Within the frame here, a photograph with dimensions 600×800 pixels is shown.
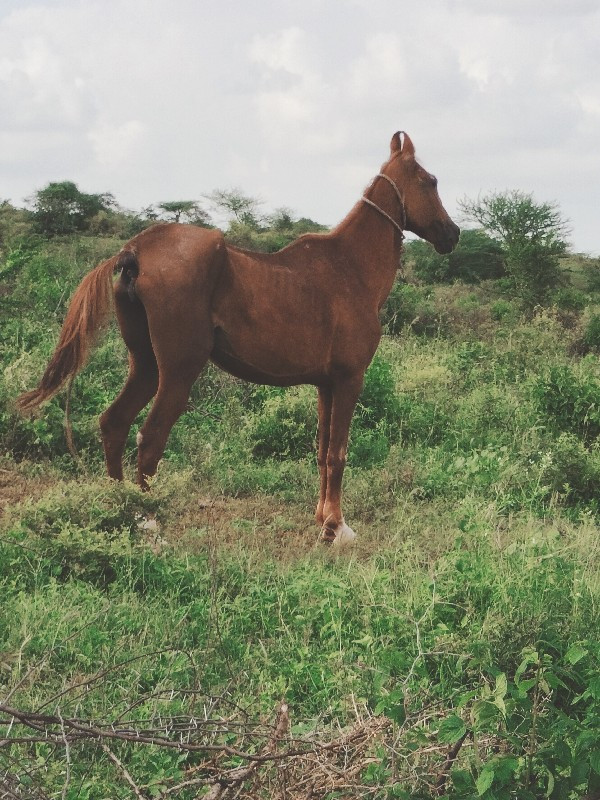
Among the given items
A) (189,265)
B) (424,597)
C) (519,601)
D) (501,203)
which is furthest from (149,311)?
(501,203)

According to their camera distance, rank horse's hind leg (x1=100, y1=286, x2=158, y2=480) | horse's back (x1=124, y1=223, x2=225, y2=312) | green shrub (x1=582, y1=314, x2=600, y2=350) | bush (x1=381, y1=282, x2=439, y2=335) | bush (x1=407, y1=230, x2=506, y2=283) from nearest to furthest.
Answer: horse's back (x1=124, y1=223, x2=225, y2=312) → horse's hind leg (x1=100, y1=286, x2=158, y2=480) → bush (x1=381, y1=282, x2=439, y2=335) → green shrub (x1=582, y1=314, x2=600, y2=350) → bush (x1=407, y1=230, x2=506, y2=283)

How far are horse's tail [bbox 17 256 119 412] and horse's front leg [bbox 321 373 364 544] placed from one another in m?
1.54

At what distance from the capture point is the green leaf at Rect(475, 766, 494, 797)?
245 centimetres

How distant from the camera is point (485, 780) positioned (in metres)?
2.47

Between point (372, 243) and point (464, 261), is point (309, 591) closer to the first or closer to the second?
point (372, 243)

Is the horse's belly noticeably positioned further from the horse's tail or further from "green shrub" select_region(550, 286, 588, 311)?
"green shrub" select_region(550, 286, 588, 311)

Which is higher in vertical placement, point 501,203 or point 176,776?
point 501,203

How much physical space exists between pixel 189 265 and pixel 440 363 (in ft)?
18.9

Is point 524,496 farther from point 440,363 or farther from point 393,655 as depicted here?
point 440,363

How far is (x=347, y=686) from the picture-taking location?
11.5 feet

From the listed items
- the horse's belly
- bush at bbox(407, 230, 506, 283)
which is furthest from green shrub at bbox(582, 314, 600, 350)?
the horse's belly

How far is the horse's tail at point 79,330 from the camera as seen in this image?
5.34 metres

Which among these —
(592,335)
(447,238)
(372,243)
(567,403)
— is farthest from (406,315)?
(372,243)

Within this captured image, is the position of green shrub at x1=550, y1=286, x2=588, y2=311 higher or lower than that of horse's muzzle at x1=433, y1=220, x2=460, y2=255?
higher
